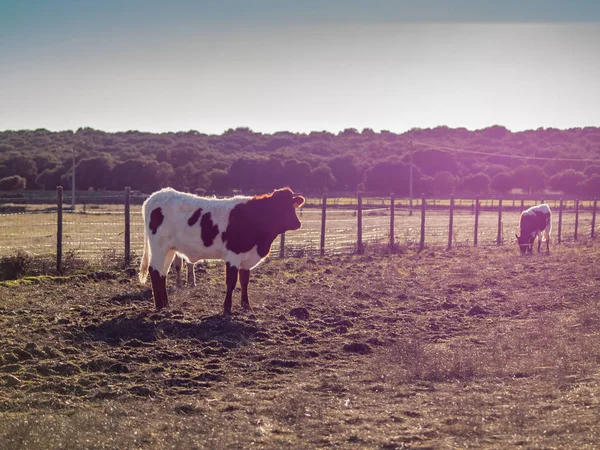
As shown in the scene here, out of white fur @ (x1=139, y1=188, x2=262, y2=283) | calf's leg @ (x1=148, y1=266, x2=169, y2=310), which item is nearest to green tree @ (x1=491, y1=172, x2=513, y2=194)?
white fur @ (x1=139, y1=188, x2=262, y2=283)

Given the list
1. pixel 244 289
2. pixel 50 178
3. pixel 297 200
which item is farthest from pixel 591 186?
pixel 244 289

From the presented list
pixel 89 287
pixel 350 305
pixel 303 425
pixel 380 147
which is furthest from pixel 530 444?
pixel 380 147

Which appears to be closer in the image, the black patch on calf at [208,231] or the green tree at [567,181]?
the black patch on calf at [208,231]

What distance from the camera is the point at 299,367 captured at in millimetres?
7555

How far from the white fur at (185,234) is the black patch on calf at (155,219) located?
0.05 metres

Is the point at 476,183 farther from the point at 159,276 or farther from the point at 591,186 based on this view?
the point at 159,276

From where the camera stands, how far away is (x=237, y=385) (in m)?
6.83

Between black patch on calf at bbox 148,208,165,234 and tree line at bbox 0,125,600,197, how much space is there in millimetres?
13332

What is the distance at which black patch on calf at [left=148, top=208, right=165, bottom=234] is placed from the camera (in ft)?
36.6

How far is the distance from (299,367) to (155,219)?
15.2 ft

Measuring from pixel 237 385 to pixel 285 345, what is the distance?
5.52 ft

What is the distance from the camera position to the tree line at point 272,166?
56625 millimetres

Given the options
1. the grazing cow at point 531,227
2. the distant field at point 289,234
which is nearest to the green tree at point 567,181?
the distant field at point 289,234

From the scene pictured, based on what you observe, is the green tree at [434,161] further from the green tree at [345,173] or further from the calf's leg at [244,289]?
the calf's leg at [244,289]
